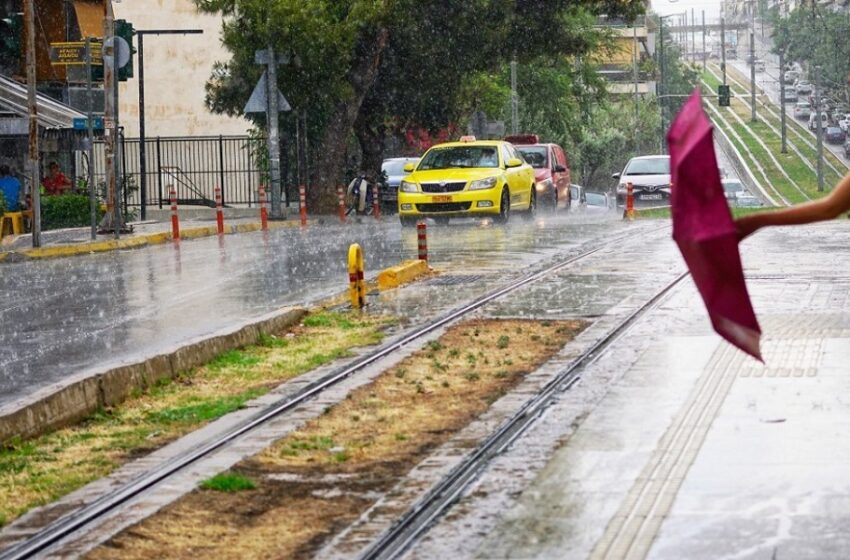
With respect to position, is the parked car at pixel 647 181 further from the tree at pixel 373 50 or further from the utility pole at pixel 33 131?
the utility pole at pixel 33 131

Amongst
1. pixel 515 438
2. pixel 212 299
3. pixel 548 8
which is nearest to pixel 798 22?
pixel 548 8

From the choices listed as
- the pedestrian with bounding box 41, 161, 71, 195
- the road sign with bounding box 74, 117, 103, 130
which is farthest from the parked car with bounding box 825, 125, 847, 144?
→ the road sign with bounding box 74, 117, 103, 130

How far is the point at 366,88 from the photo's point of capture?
135 feet

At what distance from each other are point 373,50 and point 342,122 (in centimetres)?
196

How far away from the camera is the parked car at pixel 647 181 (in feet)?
132

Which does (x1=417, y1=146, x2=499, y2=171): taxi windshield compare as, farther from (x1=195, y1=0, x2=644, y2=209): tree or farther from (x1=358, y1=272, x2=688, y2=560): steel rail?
(x1=358, y1=272, x2=688, y2=560): steel rail

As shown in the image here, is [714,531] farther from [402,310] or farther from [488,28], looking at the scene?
[488,28]

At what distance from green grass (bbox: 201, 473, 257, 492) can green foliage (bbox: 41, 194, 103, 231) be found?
26677 millimetres

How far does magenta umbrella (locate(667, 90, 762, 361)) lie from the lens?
9.47 ft

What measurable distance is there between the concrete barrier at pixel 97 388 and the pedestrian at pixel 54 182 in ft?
75.1

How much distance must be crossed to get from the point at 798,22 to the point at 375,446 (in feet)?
324

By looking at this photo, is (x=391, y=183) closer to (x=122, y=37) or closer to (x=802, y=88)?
(x=122, y=37)

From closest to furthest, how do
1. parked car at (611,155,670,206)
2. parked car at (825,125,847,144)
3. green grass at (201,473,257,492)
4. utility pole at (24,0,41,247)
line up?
green grass at (201,473,257,492)
utility pole at (24,0,41,247)
parked car at (611,155,670,206)
parked car at (825,125,847,144)

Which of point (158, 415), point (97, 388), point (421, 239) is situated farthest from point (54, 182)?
point (158, 415)
